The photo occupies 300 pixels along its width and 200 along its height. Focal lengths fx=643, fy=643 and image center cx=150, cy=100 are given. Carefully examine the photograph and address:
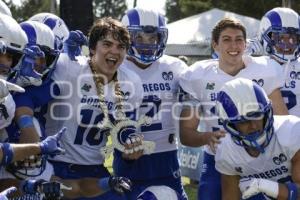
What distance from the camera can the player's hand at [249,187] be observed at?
10.9 ft

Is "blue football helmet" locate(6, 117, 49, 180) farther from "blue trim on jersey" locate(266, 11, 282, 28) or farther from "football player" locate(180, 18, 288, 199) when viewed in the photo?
"blue trim on jersey" locate(266, 11, 282, 28)

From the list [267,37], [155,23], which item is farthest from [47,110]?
[267,37]

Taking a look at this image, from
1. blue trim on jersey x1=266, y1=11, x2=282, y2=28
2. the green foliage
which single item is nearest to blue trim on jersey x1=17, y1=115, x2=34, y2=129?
blue trim on jersey x1=266, y1=11, x2=282, y2=28

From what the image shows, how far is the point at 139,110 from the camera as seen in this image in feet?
14.6

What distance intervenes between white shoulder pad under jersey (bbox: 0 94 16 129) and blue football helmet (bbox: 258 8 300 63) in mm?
2209

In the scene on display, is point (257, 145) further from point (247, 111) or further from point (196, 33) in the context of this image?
point (196, 33)

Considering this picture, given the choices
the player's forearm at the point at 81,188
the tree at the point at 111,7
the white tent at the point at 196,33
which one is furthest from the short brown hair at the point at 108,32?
the tree at the point at 111,7

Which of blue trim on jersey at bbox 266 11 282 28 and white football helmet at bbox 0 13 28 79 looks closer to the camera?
Answer: white football helmet at bbox 0 13 28 79

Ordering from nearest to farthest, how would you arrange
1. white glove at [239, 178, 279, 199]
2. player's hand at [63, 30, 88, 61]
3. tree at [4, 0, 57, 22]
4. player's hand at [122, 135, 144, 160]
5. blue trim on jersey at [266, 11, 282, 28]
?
white glove at [239, 178, 279, 199] < player's hand at [122, 135, 144, 160] < player's hand at [63, 30, 88, 61] < blue trim on jersey at [266, 11, 282, 28] < tree at [4, 0, 57, 22]

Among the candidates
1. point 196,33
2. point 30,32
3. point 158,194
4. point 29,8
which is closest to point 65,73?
point 30,32

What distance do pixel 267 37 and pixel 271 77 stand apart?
0.70 meters

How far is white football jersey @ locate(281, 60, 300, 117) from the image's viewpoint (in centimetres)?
469

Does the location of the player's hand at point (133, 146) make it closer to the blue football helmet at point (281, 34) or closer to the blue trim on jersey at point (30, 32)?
the blue trim on jersey at point (30, 32)

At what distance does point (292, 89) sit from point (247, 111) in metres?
1.45
